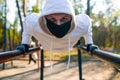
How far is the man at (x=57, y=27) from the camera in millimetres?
1573

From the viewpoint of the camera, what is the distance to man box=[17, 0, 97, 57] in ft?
5.16

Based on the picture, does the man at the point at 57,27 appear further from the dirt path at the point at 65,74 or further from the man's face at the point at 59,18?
the dirt path at the point at 65,74

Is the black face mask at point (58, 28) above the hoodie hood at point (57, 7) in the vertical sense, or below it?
below

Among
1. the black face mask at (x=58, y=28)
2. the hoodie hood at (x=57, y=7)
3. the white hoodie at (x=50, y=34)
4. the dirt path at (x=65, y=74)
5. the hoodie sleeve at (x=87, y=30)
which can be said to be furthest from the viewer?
the dirt path at (x=65, y=74)

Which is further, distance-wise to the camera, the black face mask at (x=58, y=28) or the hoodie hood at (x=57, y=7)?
the black face mask at (x=58, y=28)

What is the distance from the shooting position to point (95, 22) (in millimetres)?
16047

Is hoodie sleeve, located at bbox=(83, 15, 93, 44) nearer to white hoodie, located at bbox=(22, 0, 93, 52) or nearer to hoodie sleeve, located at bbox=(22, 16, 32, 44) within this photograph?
white hoodie, located at bbox=(22, 0, 93, 52)

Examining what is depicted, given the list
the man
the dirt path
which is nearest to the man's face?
the man

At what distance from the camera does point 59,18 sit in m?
1.61

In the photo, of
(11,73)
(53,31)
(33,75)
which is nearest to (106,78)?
(33,75)

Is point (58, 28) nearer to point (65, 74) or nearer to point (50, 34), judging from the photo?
point (50, 34)

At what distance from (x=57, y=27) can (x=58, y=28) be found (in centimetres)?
1

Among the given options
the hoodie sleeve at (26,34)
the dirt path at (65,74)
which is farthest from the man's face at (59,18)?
the dirt path at (65,74)

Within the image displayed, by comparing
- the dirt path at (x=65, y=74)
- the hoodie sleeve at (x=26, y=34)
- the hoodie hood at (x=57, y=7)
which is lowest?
the dirt path at (x=65, y=74)
